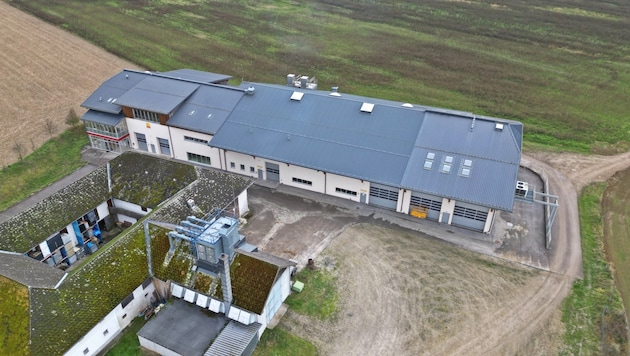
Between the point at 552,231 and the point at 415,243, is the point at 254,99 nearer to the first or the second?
the point at 415,243

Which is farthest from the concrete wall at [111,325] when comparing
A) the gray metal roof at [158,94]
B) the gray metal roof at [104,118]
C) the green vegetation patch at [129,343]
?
the gray metal roof at [104,118]

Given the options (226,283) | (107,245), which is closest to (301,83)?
(107,245)

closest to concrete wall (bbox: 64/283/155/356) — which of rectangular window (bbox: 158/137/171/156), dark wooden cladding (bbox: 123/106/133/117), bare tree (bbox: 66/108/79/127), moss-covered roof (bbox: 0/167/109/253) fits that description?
moss-covered roof (bbox: 0/167/109/253)

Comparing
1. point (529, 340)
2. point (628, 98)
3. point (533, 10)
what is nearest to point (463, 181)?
point (529, 340)

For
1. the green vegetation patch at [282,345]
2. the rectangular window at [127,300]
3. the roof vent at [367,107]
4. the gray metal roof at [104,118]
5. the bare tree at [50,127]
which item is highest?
the roof vent at [367,107]

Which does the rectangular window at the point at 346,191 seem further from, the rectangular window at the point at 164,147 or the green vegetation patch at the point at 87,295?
the rectangular window at the point at 164,147

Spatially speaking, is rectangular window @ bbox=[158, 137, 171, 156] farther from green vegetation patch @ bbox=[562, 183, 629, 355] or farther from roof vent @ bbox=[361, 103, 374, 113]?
green vegetation patch @ bbox=[562, 183, 629, 355]

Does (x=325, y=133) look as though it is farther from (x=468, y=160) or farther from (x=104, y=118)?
(x=104, y=118)
